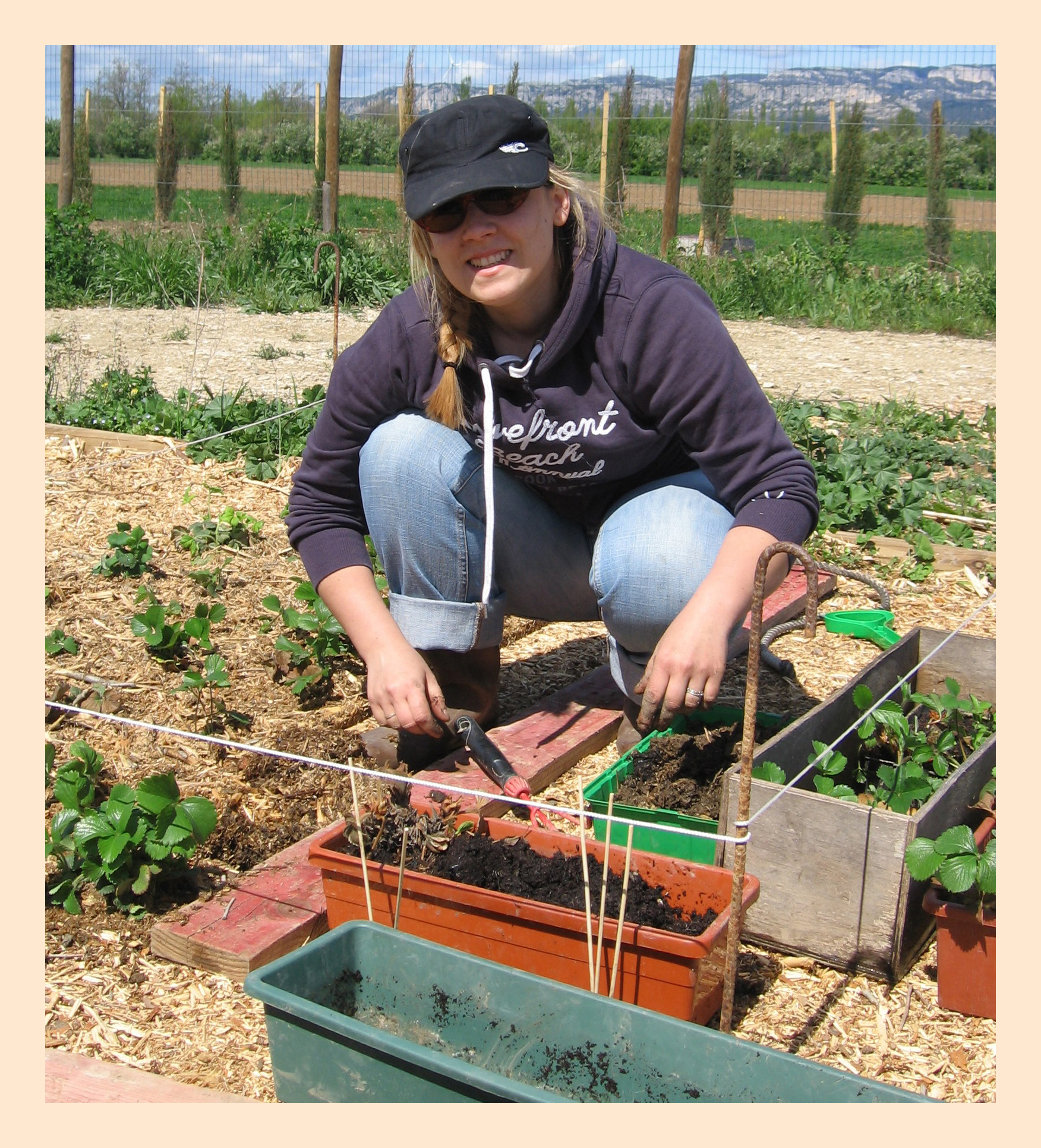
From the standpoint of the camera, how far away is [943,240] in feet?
38.1

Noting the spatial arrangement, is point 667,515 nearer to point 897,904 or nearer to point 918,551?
point 897,904

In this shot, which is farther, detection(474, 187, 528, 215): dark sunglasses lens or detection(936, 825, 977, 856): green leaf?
detection(474, 187, 528, 215): dark sunglasses lens

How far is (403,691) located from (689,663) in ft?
1.67

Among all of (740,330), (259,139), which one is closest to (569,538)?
Result: (740,330)

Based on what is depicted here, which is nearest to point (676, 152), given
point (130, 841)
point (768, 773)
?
point (768, 773)

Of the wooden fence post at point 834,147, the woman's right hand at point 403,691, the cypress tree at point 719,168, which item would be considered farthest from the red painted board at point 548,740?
the wooden fence post at point 834,147

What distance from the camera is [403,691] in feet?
6.63

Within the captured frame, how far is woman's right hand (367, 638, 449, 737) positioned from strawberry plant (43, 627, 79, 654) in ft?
4.23

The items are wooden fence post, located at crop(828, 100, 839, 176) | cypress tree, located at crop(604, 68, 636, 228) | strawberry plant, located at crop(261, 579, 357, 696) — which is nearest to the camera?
strawberry plant, located at crop(261, 579, 357, 696)

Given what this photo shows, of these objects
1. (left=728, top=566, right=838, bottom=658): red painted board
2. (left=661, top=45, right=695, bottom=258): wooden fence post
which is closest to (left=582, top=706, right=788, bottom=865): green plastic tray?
(left=728, top=566, right=838, bottom=658): red painted board

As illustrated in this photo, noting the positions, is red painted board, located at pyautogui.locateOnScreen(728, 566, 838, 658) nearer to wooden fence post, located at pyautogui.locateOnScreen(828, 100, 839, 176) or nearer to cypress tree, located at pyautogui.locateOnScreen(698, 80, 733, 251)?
cypress tree, located at pyautogui.locateOnScreen(698, 80, 733, 251)

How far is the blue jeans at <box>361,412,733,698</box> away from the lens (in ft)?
7.54

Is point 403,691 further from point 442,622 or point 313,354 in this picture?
point 313,354

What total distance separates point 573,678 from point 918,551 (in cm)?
144
